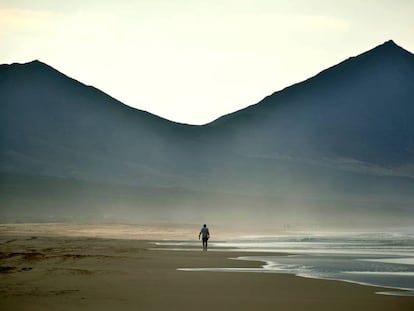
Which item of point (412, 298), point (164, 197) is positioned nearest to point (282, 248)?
point (412, 298)

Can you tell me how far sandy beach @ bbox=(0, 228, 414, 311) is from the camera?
63.0ft

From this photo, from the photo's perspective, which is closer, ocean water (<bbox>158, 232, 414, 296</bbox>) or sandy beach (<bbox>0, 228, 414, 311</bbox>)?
sandy beach (<bbox>0, 228, 414, 311</bbox>)

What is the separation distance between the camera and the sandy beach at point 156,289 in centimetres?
1920

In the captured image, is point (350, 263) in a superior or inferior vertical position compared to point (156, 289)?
superior

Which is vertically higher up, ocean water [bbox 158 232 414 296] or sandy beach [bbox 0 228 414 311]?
ocean water [bbox 158 232 414 296]

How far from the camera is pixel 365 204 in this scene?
571ft

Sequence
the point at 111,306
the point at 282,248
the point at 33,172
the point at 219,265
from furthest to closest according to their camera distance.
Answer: the point at 33,172
the point at 282,248
the point at 219,265
the point at 111,306

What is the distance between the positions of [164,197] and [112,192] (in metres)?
9.77

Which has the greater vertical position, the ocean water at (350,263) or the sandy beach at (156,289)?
the ocean water at (350,263)

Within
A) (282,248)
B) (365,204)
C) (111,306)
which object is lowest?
(111,306)

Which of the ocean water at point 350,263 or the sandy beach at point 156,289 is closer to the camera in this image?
the sandy beach at point 156,289

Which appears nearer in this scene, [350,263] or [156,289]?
[156,289]

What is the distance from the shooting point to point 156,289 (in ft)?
72.3

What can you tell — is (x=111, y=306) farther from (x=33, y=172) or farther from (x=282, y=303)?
(x=33, y=172)
